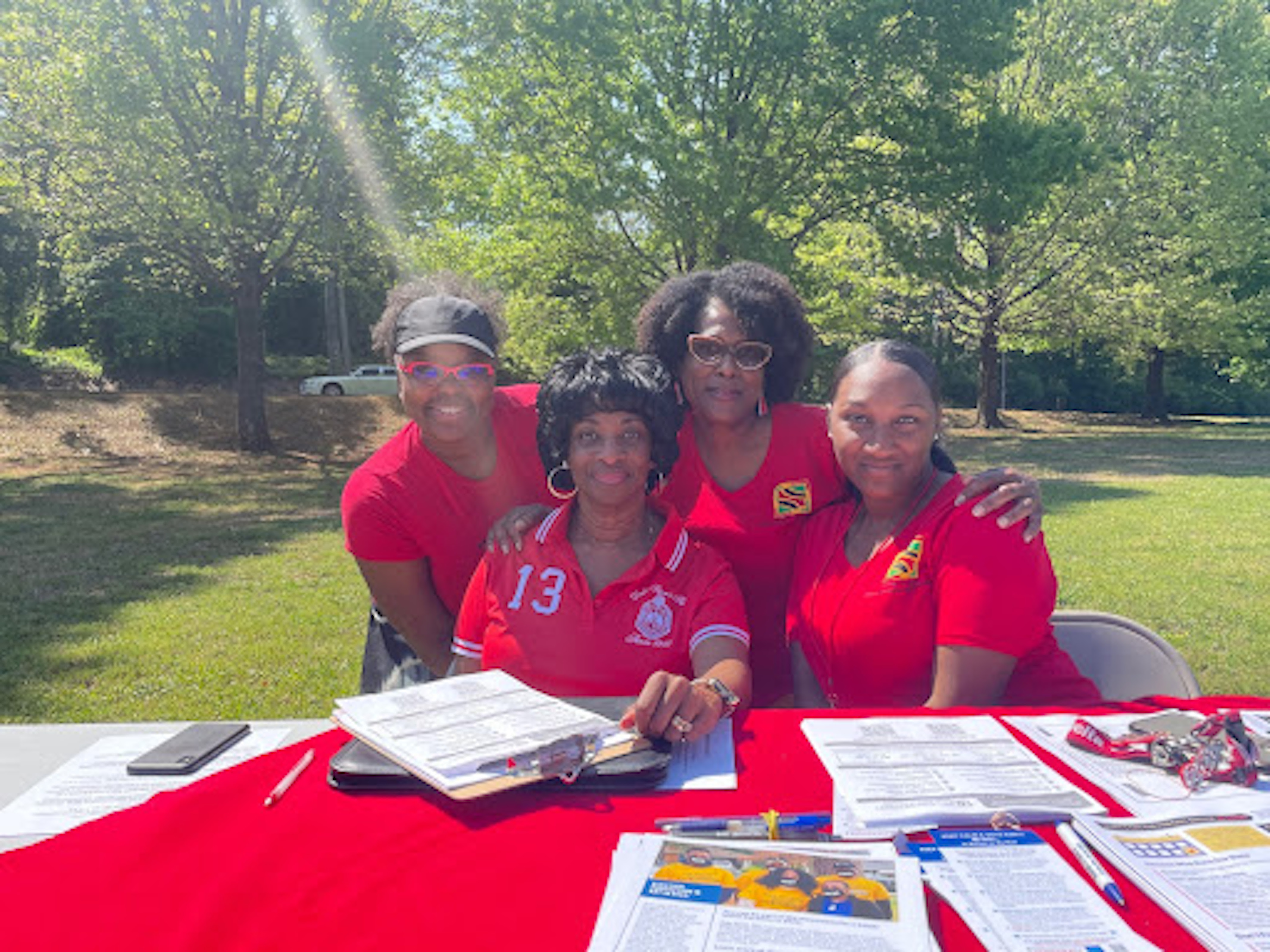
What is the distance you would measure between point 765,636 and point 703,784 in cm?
129

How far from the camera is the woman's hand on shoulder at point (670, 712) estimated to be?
198 centimetres

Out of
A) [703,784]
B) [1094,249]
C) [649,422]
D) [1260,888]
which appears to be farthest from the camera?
[1094,249]

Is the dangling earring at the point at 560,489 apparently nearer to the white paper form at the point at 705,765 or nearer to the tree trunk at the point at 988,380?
the white paper form at the point at 705,765

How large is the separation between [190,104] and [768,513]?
45.7 feet

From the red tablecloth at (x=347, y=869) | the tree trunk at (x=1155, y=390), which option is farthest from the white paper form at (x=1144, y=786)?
the tree trunk at (x=1155, y=390)

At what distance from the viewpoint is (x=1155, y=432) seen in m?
25.2

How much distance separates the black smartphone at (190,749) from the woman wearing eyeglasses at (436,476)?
772mm

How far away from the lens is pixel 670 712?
1984 millimetres

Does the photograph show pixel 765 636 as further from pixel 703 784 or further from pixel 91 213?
pixel 91 213

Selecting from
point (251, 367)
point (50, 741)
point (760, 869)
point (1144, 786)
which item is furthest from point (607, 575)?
point (251, 367)

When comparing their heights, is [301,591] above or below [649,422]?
below

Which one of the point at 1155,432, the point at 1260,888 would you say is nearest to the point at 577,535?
the point at 1260,888

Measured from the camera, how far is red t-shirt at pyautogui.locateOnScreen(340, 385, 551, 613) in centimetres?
315

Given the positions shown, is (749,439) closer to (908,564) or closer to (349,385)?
(908,564)
